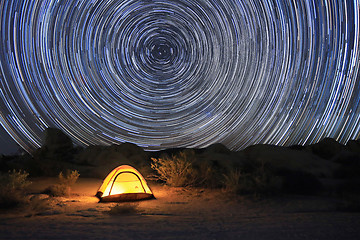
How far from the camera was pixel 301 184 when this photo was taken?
10938 millimetres

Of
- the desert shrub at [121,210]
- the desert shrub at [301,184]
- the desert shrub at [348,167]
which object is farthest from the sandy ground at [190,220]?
the desert shrub at [348,167]

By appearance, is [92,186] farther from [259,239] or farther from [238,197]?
[259,239]

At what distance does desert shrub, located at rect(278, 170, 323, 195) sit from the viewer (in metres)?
10.6

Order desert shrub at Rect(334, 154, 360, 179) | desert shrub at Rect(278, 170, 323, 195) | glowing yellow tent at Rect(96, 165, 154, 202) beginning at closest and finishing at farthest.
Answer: glowing yellow tent at Rect(96, 165, 154, 202) → desert shrub at Rect(278, 170, 323, 195) → desert shrub at Rect(334, 154, 360, 179)

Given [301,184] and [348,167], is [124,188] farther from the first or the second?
[348,167]

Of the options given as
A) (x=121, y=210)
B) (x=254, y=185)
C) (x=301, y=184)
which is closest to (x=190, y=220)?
(x=121, y=210)

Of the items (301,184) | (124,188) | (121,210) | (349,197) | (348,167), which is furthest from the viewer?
(348,167)

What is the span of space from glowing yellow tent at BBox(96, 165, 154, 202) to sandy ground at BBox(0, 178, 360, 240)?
333mm

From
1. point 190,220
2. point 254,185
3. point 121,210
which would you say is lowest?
point 190,220

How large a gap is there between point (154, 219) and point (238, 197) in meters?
3.15

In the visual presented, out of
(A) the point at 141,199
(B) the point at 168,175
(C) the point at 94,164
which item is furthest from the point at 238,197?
(C) the point at 94,164

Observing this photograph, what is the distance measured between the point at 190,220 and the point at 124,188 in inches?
132

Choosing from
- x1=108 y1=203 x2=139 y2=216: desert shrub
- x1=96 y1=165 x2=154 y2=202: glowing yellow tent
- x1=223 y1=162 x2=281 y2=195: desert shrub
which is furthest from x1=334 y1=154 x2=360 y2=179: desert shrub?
x1=108 y1=203 x2=139 y2=216: desert shrub

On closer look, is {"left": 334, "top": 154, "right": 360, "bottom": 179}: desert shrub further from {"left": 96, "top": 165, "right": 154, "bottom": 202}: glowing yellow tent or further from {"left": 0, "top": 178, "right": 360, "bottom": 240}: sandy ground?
{"left": 96, "top": 165, "right": 154, "bottom": 202}: glowing yellow tent
